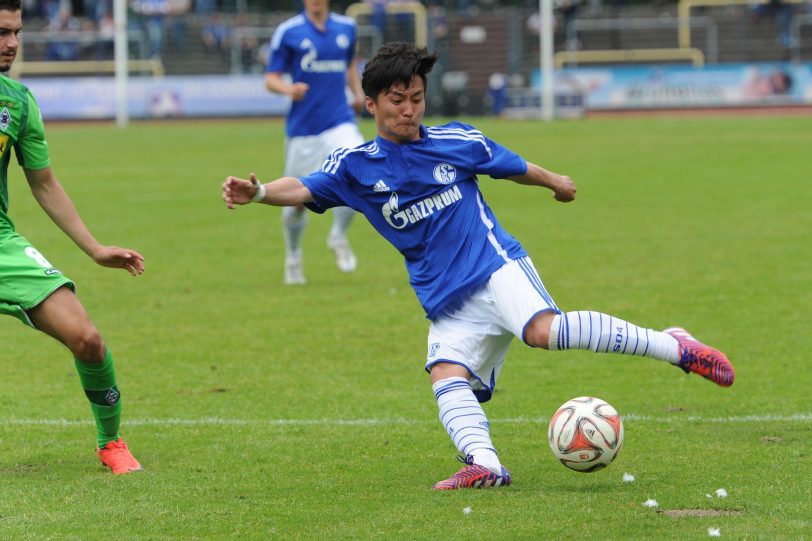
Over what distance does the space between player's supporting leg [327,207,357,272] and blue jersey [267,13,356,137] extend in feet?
2.55

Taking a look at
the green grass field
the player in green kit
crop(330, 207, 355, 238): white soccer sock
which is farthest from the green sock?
crop(330, 207, 355, 238): white soccer sock

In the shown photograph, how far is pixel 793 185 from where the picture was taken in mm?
17875

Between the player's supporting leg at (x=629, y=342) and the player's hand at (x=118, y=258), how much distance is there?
1.79 m

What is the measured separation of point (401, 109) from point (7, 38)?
1647 mm

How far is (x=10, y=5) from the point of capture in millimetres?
5535

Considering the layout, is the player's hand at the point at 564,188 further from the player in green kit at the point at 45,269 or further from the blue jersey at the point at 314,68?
the blue jersey at the point at 314,68

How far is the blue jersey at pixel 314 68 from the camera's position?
471 inches

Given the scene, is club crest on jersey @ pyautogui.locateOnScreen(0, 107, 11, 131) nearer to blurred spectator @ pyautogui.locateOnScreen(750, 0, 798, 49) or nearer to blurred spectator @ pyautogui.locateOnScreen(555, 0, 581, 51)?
blurred spectator @ pyautogui.locateOnScreen(555, 0, 581, 51)

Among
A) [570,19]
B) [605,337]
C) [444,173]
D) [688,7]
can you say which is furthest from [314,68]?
[688,7]

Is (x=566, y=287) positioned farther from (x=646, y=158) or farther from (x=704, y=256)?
(x=646, y=158)

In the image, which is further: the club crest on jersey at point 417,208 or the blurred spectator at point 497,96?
the blurred spectator at point 497,96

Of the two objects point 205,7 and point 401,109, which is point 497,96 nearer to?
point 205,7

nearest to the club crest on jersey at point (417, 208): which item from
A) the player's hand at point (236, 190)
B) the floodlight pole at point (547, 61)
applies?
the player's hand at point (236, 190)

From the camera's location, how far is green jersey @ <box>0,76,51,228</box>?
567cm
